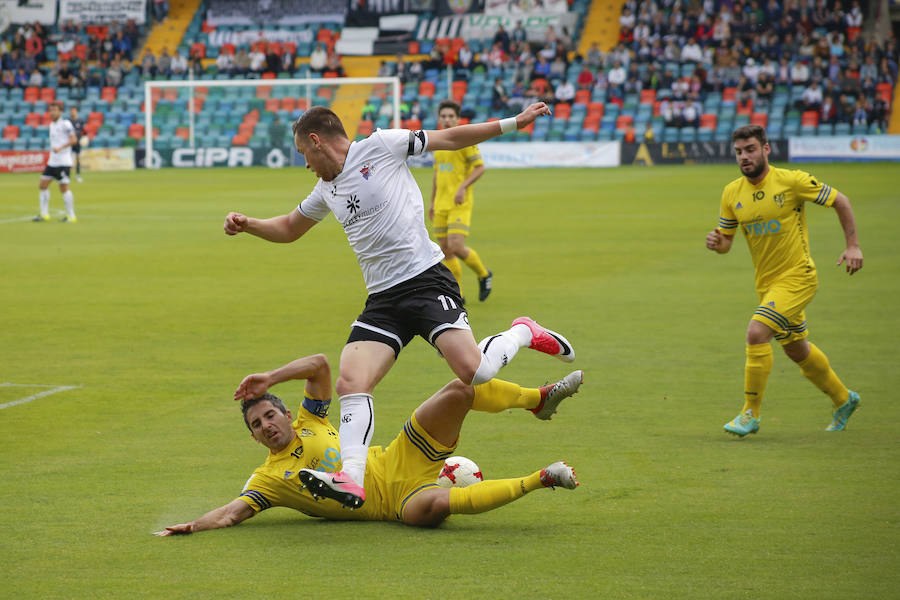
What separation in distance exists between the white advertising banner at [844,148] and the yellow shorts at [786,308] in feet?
102

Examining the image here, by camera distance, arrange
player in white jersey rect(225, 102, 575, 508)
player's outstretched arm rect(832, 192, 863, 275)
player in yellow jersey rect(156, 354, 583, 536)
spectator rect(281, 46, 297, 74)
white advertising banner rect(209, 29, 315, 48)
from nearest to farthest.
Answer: player in yellow jersey rect(156, 354, 583, 536), player in white jersey rect(225, 102, 575, 508), player's outstretched arm rect(832, 192, 863, 275), spectator rect(281, 46, 297, 74), white advertising banner rect(209, 29, 315, 48)

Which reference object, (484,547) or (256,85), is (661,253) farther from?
(256,85)

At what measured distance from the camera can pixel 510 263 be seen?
16562 mm

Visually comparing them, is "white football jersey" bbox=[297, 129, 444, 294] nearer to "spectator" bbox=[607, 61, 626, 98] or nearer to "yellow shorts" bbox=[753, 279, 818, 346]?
"yellow shorts" bbox=[753, 279, 818, 346]

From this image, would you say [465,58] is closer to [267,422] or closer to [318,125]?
[318,125]

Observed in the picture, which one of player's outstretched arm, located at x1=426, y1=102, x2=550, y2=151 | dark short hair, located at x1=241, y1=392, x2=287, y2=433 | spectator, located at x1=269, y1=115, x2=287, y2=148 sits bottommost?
spectator, located at x1=269, y1=115, x2=287, y2=148

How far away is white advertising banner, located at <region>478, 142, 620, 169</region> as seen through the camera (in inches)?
1523

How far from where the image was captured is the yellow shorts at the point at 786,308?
7.29 meters

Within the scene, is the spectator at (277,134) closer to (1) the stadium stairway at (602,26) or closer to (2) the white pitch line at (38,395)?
(1) the stadium stairway at (602,26)

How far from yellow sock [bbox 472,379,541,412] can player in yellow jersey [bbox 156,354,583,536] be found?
0.03m

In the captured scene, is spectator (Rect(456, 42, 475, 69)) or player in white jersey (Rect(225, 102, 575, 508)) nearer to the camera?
player in white jersey (Rect(225, 102, 575, 508))

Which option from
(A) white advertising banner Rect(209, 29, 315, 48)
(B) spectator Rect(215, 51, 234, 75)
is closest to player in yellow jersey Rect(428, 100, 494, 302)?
(B) spectator Rect(215, 51, 234, 75)

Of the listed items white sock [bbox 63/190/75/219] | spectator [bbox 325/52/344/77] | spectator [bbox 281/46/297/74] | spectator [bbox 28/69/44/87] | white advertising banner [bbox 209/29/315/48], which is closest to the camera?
white sock [bbox 63/190/75/219]

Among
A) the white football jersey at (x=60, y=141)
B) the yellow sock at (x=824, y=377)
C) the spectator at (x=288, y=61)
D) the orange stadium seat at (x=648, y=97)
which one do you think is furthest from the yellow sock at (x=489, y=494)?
the spectator at (x=288, y=61)
